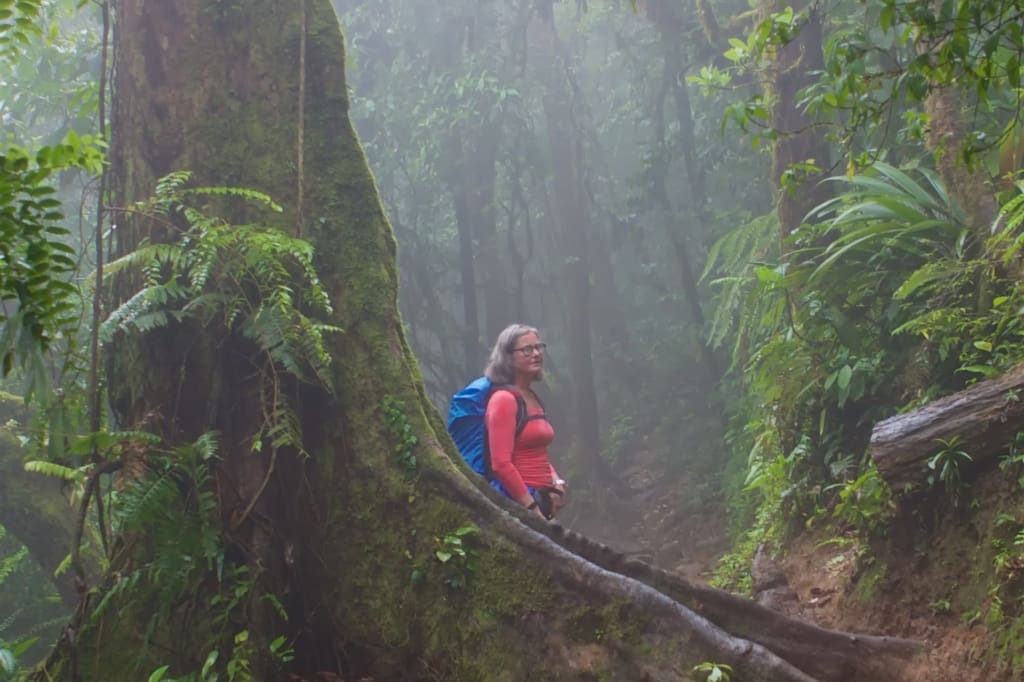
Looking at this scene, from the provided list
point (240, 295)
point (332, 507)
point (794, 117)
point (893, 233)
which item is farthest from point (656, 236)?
point (332, 507)

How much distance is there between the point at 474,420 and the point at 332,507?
1.84 meters

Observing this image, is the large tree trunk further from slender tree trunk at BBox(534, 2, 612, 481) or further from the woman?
slender tree trunk at BBox(534, 2, 612, 481)

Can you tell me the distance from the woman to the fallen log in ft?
6.68

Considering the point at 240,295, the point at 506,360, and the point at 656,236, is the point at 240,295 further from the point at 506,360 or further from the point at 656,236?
the point at 656,236

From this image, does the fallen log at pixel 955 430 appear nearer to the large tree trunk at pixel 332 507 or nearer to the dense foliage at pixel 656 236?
the dense foliage at pixel 656 236

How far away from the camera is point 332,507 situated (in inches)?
162

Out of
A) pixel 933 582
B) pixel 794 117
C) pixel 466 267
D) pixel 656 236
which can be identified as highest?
pixel 656 236

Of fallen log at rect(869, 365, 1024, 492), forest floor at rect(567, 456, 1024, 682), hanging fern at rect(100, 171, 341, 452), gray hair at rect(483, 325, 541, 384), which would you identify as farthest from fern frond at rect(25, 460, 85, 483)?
fallen log at rect(869, 365, 1024, 492)

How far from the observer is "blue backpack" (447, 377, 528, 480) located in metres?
5.67

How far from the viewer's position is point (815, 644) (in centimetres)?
394

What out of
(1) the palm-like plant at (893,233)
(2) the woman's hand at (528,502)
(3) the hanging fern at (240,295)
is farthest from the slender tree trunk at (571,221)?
(3) the hanging fern at (240,295)

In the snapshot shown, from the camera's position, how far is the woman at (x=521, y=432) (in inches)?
217

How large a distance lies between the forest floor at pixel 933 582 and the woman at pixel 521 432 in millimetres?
953

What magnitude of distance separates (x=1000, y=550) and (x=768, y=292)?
315 cm
